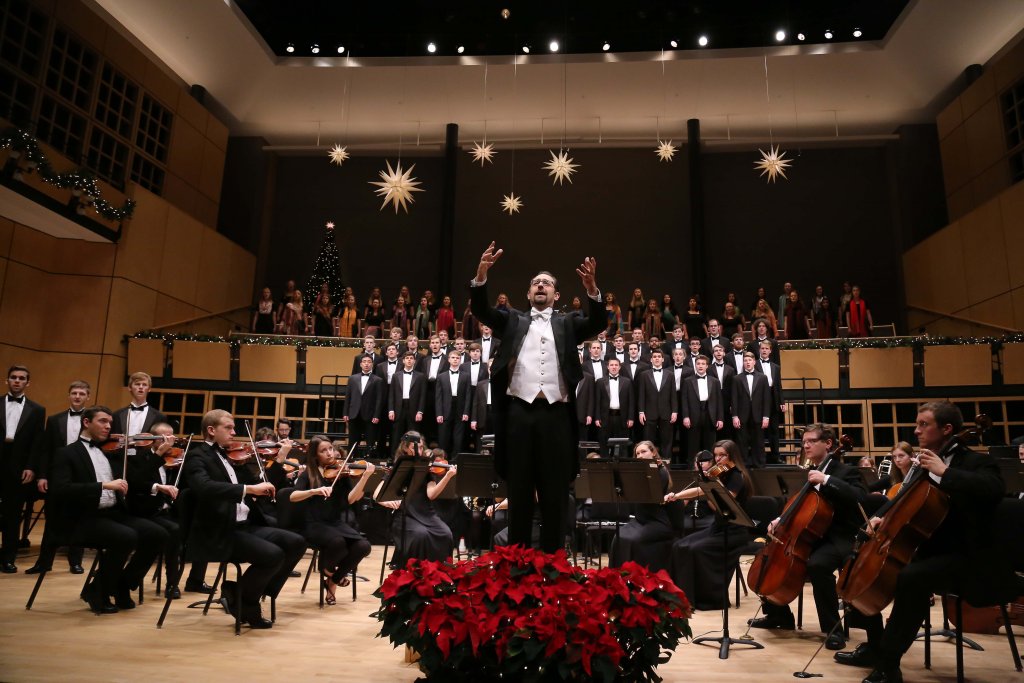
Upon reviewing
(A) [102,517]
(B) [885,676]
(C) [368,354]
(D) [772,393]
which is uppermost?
(C) [368,354]

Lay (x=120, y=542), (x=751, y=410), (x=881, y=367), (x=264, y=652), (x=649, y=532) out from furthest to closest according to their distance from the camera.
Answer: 1. (x=881, y=367)
2. (x=751, y=410)
3. (x=649, y=532)
4. (x=120, y=542)
5. (x=264, y=652)

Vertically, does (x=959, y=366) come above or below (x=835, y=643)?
above

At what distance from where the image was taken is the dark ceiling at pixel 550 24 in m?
12.3

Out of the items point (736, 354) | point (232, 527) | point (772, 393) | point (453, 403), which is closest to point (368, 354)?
point (453, 403)

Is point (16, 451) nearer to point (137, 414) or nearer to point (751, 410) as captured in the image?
point (137, 414)

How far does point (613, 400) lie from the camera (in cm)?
870

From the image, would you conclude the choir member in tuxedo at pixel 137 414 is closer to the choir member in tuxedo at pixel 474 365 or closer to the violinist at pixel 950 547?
the choir member in tuxedo at pixel 474 365

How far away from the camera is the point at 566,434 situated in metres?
3.06

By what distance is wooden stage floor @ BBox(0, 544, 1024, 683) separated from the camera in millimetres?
3279

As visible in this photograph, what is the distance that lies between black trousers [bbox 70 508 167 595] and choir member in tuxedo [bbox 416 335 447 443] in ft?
14.8

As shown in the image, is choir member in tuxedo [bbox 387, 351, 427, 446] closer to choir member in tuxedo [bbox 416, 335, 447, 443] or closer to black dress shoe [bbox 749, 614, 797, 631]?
choir member in tuxedo [bbox 416, 335, 447, 443]

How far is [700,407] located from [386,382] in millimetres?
3711

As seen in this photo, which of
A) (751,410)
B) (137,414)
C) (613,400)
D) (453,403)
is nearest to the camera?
(137,414)

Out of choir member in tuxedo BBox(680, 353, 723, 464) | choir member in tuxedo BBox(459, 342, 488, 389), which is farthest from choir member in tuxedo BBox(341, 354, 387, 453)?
choir member in tuxedo BBox(680, 353, 723, 464)
